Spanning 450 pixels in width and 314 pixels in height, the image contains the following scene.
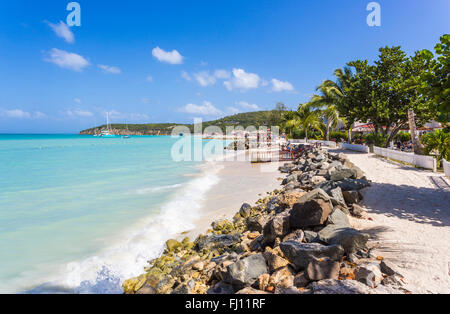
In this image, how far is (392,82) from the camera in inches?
701

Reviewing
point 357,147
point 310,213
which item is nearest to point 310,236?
point 310,213

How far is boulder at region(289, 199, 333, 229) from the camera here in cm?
506

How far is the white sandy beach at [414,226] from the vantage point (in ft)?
11.0

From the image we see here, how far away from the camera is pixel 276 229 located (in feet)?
17.0

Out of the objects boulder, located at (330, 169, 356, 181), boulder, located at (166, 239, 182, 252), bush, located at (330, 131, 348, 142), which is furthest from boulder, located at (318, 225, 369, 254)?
bush, located at (330, 131, 348, 142)

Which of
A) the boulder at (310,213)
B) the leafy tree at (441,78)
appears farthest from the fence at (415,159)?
the boulder at (310,213)

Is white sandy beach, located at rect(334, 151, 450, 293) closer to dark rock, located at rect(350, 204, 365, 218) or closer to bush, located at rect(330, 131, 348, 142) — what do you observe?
dark rock, located at rect(350, 204, 365, 218)

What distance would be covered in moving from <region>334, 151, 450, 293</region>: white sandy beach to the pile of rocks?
36 centimetres

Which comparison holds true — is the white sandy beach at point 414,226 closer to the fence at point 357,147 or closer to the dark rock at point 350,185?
the dark rock at point 350,185

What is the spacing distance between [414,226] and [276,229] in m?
3.06

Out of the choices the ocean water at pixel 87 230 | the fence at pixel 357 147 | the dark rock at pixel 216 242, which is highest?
the fence at pixel 357 147
